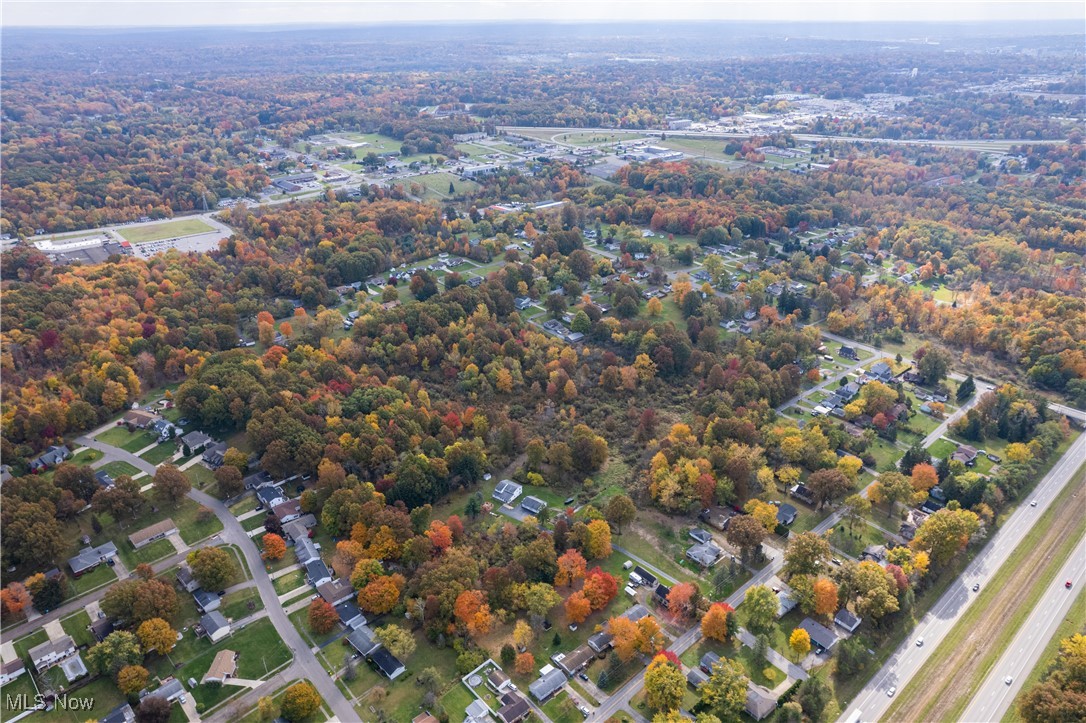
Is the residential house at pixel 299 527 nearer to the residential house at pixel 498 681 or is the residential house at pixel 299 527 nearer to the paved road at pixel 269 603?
the paved road at pixel 269 603

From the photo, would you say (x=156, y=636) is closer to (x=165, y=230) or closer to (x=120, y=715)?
(x=120, y=715)

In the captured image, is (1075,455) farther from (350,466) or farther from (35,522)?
(35,522)

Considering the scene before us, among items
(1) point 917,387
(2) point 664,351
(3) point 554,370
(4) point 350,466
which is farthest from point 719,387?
(4) point 350,466

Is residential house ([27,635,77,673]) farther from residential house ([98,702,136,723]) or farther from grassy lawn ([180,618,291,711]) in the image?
grassy lawn ([180,618,291,711])

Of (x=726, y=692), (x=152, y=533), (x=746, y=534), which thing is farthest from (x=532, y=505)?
(x=152, y=533)

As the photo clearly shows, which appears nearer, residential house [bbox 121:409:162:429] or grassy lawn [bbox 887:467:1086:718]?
grassy lawn [bbox 887:467:1086:718]

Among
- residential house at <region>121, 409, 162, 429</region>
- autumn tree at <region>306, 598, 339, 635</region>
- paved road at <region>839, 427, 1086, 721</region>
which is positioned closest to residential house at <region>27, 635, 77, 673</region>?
autumn tree at <region>306, 598, 339, 635</region>
